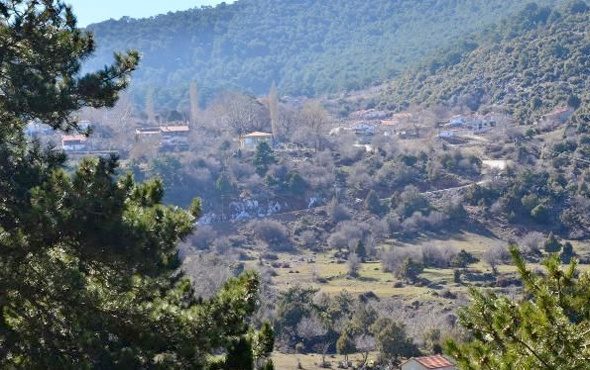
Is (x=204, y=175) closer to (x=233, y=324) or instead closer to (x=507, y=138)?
(x=507, y=138)

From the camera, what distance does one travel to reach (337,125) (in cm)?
8488

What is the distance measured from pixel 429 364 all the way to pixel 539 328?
18.6 meters

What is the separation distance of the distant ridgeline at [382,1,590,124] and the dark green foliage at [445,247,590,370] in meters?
64.2

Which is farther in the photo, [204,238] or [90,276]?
[204,238]

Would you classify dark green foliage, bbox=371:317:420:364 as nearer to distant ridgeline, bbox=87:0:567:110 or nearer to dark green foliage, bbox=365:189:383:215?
dark green foliage, bbox=365:189:383:215

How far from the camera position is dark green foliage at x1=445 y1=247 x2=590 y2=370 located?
6.09 meters

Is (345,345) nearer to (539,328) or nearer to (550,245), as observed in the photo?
(550,245)

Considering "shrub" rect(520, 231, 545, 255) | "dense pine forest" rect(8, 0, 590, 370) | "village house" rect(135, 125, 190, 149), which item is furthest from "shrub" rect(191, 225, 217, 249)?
"village house" rect(135, 125, 190, 149)

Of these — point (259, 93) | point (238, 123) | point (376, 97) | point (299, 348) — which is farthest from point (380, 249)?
point (259, 93)

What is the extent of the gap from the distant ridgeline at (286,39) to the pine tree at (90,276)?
116704 mm

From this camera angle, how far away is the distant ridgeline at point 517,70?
78938 millimetres

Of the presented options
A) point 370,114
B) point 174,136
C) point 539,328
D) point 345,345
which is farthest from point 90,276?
point 370,114

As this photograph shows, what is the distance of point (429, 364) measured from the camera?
24203 mm

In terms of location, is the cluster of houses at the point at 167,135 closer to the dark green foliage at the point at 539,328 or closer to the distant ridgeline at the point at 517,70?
the distant ridgeline at the point at 517,70
